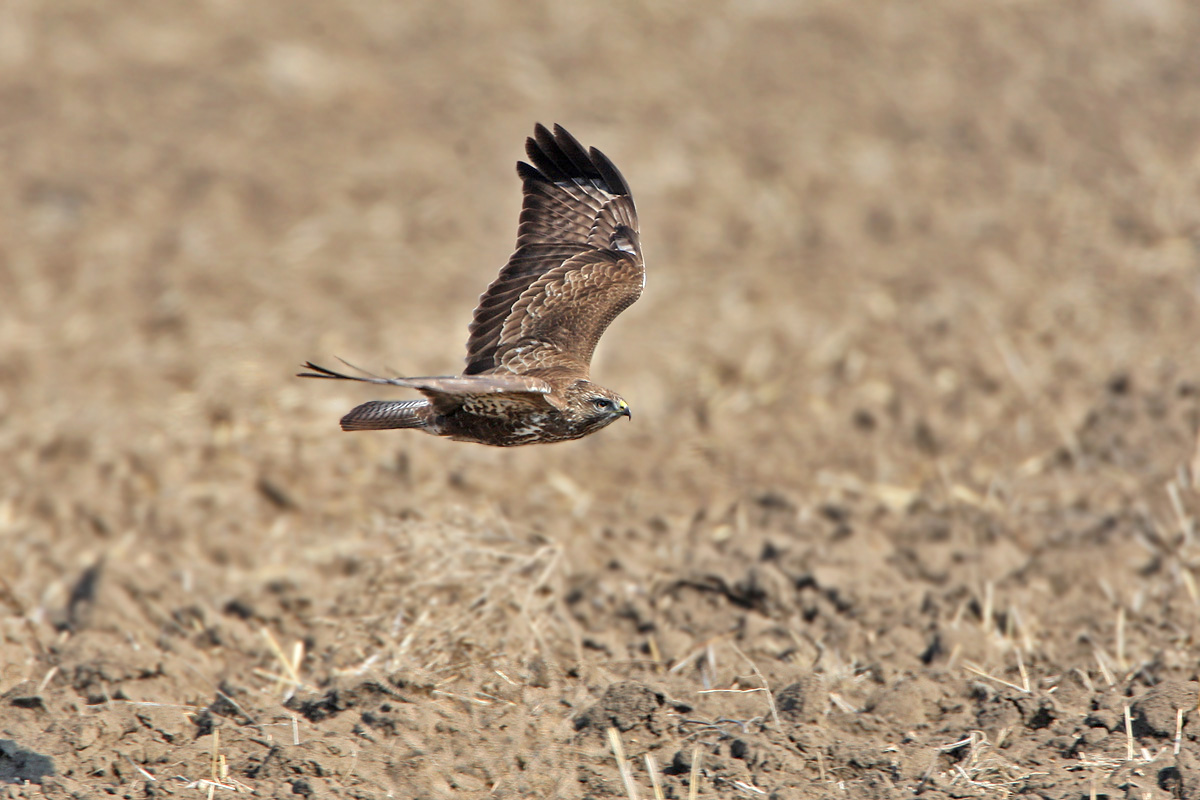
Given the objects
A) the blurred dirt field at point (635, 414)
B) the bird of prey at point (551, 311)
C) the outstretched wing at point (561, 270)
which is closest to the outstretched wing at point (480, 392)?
the bird of prey at point (551, 311)

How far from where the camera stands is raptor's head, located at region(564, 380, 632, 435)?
18.3 ft

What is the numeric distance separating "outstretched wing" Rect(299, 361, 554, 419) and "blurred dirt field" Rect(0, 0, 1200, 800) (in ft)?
3.96

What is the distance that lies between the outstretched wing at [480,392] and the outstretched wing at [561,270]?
1.87 ft

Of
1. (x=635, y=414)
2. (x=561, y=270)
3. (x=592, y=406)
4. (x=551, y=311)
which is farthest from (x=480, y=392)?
(x=635, y=414)

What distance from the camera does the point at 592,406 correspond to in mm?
5605

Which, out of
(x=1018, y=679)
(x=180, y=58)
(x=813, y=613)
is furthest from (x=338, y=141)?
(x=1018, y=679)

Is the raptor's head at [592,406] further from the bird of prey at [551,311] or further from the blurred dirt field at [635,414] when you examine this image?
the blurred dirt field at [635,414]

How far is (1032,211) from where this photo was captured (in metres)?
11.6

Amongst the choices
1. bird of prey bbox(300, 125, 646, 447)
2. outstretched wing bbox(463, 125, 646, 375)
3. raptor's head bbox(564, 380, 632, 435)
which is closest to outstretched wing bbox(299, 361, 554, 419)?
bird of prey bbox(300, 125, 646, 447)

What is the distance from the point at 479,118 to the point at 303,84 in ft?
6.37

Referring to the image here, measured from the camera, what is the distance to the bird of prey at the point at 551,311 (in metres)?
5.61

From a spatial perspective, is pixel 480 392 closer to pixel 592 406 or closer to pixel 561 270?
pixel 592 406

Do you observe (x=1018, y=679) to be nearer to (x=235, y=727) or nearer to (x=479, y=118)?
(x=235, y=727)

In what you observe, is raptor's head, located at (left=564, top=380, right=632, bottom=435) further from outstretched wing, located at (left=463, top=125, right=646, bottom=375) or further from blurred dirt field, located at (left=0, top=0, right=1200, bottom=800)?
blurred dirt field, located at (left=0, top=0, right=1200, bottom=800)
